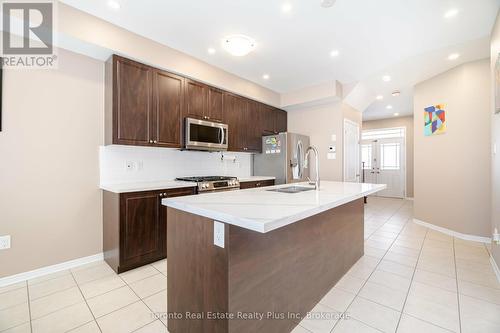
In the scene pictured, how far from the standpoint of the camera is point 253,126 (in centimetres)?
433

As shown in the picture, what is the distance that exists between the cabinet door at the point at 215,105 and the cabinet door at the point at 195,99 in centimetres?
10

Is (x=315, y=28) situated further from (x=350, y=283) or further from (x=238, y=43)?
(x=350, y=283)

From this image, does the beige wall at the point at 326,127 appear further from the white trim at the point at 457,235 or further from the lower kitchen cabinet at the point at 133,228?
the lower kitchen cabinet at the point at 133,228

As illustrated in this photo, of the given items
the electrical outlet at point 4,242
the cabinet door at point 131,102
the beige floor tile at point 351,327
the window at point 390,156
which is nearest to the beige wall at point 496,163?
the beige floor tile at point 351,327

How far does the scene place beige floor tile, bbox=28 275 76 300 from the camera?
1.96 m

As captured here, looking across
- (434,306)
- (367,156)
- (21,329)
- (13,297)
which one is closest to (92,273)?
(13,297)

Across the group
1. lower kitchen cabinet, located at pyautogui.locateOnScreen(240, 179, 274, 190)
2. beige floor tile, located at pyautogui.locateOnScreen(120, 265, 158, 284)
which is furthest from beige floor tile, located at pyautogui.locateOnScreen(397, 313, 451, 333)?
lower kitchen cabinet, located at pyautogui.locateOnScreen(240, 179, 274, 190)

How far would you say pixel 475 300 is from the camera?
1.85 metres

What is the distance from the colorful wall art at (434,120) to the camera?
3.69 m

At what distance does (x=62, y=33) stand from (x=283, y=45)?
2.44m

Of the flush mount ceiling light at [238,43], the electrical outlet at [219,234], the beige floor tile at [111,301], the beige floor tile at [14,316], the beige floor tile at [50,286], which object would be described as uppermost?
the flush mount ceiling light at [238,43]

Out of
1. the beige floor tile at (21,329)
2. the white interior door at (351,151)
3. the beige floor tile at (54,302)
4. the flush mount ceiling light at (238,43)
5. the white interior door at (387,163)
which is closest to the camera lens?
the beige floor tile at (21,329)

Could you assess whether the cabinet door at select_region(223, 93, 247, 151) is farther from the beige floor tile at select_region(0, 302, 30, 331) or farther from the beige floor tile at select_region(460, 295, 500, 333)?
the beige floor tile at select_region(460, 295, 500, 333)

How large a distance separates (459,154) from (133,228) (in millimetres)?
4812
